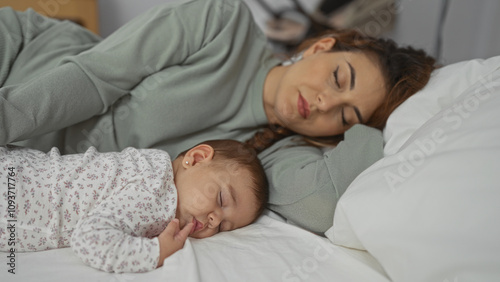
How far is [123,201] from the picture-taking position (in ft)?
2.92

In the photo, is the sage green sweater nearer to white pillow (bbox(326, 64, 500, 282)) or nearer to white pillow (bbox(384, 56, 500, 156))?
white pillow (bbox(384, 56, 500, 156))

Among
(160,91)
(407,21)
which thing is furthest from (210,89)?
(407,21)

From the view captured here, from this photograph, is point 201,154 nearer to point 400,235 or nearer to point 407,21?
point 400,235

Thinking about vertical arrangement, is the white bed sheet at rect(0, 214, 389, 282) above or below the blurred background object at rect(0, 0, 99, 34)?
below

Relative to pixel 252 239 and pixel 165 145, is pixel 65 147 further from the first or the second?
pixel 252 239

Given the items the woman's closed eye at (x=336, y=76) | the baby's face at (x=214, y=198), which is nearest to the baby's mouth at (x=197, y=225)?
the baby's face at (x=214, y=198)

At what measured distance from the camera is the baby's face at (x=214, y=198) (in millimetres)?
964

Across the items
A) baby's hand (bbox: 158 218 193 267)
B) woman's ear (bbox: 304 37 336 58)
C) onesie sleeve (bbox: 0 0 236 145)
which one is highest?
onesie sleeve (bbox: 0 0 236 145)

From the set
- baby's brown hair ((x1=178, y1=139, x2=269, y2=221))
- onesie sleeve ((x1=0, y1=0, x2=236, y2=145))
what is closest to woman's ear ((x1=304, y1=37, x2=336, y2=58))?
onesie sleeve ((x1=0, y1=0, x2=236, y2=145))

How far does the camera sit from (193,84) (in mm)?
1326

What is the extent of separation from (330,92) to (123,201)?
71cm

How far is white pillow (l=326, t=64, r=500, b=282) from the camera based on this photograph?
662mm

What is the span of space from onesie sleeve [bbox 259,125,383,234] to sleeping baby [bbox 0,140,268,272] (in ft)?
0.21

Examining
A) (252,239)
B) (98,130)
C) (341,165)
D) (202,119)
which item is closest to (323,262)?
(252,239)
